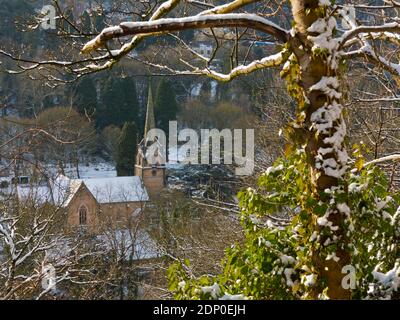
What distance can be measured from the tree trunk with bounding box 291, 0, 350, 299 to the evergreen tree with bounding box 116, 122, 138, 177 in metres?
32.4

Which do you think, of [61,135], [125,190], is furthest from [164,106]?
[61,135]

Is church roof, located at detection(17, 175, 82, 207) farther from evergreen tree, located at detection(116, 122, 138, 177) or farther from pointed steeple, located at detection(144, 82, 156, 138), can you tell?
pointed steeple, located at detection(144, 82, 156, 138)

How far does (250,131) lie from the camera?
854 inches

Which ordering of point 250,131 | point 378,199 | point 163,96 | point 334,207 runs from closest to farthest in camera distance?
point 334,207, point 378,199, point 250,131, point 163,96

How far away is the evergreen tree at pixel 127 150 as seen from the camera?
115 feet

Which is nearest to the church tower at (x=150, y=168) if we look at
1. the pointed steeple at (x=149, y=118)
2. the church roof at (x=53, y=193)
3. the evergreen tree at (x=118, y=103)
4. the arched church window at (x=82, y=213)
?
the pointed steeple at (x=149, y=118)

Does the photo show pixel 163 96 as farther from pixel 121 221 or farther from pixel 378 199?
pixel 378 199

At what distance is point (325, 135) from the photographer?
281 cm

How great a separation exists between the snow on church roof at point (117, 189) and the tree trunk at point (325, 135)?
29.7 m

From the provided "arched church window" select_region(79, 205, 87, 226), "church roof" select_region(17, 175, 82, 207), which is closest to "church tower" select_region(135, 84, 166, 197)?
"arched church window" select_region(79, 205, 87, 226)

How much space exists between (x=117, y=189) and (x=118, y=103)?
7555 millimetres

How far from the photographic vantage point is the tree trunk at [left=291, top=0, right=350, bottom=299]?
279cm
